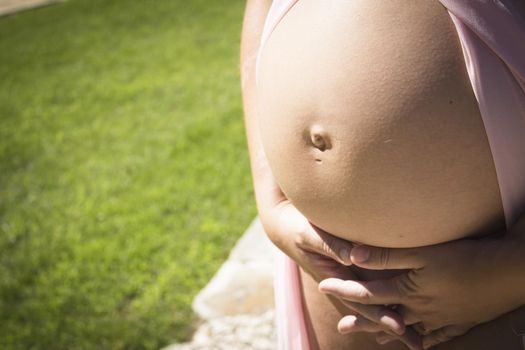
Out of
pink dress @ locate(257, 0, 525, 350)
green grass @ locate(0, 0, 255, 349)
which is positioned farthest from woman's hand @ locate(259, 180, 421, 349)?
green grass @ locate(0, 0, 255, 349)

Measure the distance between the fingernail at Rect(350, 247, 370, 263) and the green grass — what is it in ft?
5.98

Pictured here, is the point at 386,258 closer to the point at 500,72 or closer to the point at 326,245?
the point at 326,245

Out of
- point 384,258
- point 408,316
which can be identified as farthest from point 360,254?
point 408,316

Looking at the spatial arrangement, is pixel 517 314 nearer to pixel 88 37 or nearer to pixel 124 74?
pixel 124 74

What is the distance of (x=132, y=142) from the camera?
16.3 ft

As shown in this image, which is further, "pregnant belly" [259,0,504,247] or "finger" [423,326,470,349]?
"finger" [423,326,470,349]

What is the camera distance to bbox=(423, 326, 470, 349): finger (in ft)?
3.52

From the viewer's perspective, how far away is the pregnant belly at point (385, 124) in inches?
36.3

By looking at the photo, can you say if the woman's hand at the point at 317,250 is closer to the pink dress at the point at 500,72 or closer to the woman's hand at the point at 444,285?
the woman's hand at the point at 444,285

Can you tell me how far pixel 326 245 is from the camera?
3.76 ft

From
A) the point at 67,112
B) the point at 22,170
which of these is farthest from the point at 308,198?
the point at 67,112

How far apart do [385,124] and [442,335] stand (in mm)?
475

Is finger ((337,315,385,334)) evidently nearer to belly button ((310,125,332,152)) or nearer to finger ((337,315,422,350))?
finger ((337,315,422,350))

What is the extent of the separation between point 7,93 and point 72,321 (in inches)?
187
